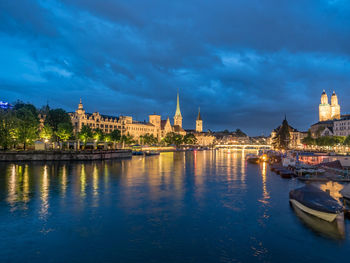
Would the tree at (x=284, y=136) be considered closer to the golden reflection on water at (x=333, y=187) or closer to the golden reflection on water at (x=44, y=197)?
the golden reflection on water at (x=333, y=187)

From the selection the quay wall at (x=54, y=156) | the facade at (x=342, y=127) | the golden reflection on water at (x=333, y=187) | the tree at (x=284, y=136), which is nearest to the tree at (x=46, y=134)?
the quay wall at (x=54, y=156)

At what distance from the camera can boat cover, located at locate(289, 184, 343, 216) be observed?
2149cm

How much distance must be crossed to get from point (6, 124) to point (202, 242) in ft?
235

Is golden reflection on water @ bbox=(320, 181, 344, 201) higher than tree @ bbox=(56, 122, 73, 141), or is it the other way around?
tree @ bbox=(56, 122, 73, 141)

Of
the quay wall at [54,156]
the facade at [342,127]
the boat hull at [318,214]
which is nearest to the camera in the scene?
the boat hull at [318,214]

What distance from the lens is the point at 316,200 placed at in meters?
23.1

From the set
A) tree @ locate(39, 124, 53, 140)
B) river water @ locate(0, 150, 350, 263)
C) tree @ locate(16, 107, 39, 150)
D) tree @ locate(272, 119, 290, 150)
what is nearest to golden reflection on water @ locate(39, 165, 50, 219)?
river water @ locate(0, 150, 350, 263)

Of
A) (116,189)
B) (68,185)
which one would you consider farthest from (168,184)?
(68,185)

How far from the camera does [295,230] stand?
21.0 metres

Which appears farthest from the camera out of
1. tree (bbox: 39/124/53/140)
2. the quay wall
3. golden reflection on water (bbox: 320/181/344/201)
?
tree (bbox: 39/124/53/140)

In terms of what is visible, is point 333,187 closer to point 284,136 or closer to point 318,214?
→ point 318,214

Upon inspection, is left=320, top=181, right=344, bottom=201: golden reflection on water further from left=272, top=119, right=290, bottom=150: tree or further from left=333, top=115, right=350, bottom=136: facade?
left=333, top=115, right=350, bottom=136: facade

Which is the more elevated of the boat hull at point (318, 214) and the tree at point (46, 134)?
the tree at point (46, 134)

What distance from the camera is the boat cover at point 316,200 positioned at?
70.5ft
